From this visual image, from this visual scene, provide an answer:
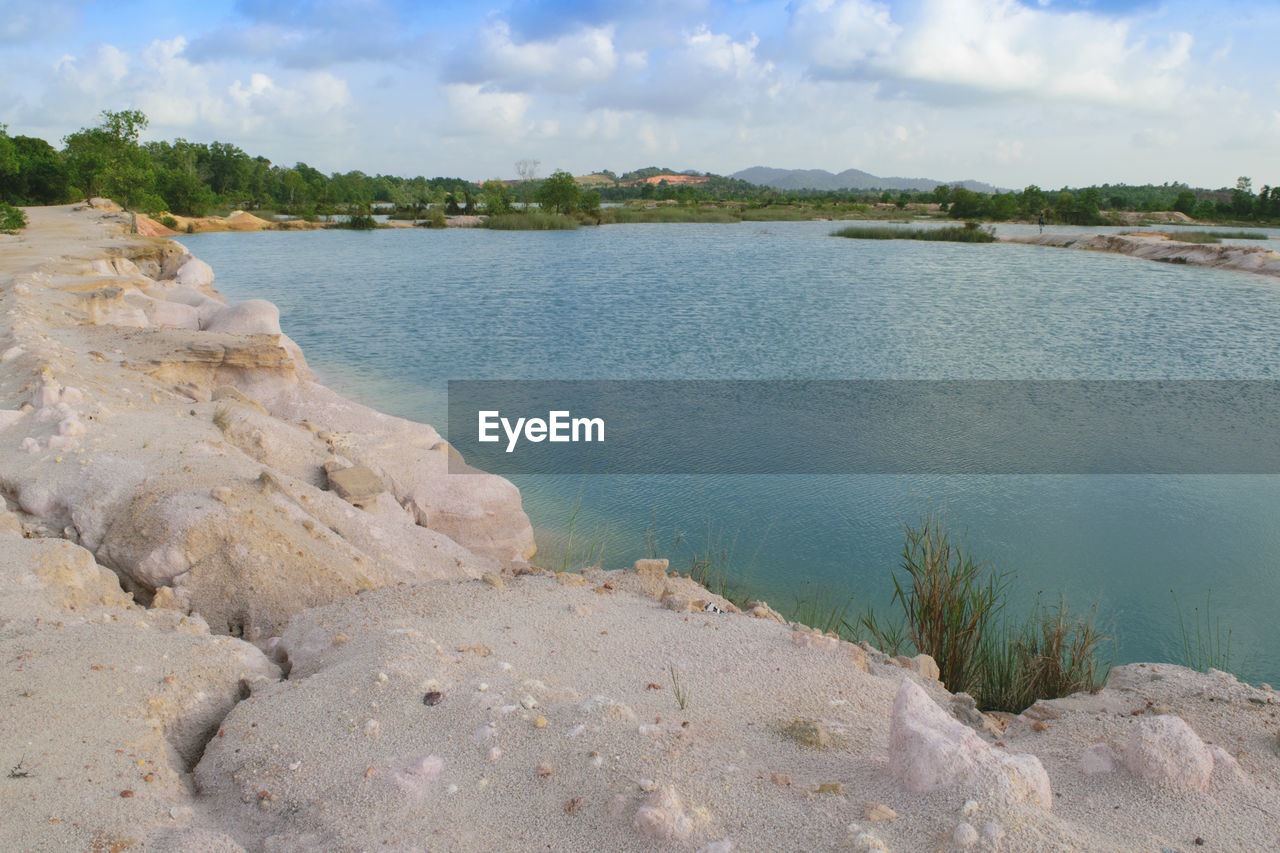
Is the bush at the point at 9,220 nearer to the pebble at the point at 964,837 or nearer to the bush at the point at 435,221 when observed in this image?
the pebble at the point at 964,837

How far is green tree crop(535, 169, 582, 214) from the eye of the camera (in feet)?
Result: 204

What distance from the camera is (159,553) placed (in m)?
4.65

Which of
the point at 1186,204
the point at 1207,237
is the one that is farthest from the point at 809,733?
the point at 1186,204

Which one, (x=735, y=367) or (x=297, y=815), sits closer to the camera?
(x=297, y=815)

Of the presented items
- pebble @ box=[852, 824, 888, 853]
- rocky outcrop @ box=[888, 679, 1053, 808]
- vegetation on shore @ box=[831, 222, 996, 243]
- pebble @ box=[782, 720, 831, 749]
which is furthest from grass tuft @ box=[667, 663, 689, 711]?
vegetation on shore @ box=[831, 222, 996, 243]

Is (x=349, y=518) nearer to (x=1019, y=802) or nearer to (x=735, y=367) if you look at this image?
(x=1019, y=802)

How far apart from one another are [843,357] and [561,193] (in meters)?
51.7

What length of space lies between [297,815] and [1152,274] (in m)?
32.3

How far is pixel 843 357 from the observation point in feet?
48.2

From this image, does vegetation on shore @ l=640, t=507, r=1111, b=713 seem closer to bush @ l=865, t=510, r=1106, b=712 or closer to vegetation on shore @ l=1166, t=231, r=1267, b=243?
bush @ l=865, t=510, r=1106, b=712

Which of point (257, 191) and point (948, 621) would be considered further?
point (257, 191)

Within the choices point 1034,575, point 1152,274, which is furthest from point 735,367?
point 1152,274
